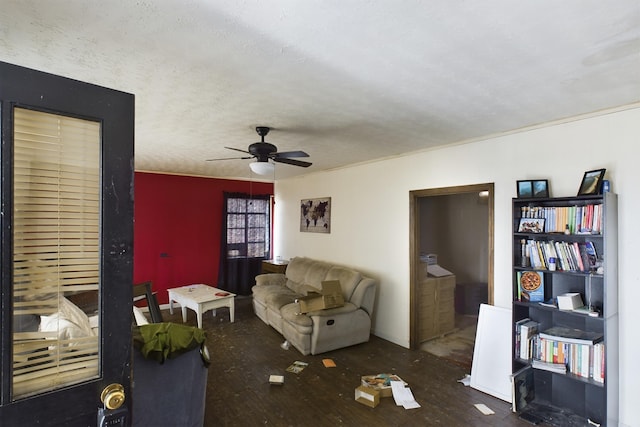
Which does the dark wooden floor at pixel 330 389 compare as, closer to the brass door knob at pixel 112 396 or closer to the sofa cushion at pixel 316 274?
the sofa cushion at pixel 316 274

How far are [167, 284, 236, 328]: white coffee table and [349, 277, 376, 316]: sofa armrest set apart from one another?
1.88 meters

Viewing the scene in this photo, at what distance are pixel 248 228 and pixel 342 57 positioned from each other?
5350 millimetres

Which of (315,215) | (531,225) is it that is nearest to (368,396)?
(531,225)

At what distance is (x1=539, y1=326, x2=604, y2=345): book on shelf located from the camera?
96.7 inches

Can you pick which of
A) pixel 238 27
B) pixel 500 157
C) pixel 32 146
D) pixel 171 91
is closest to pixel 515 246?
pixel 500 157

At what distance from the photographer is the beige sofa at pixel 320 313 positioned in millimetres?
3844

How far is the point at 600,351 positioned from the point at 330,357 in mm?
2452

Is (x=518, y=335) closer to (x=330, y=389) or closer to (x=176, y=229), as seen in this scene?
(x=330, y=389)

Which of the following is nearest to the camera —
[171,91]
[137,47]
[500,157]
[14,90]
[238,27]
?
[14,90]

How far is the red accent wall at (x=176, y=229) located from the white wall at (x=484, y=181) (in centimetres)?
173

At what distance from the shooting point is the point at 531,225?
2.76 m

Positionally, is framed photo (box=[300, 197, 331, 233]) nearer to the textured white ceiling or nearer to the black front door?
the textured white ceiling

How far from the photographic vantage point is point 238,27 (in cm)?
150

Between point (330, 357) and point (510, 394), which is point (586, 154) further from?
point (330, 357)
